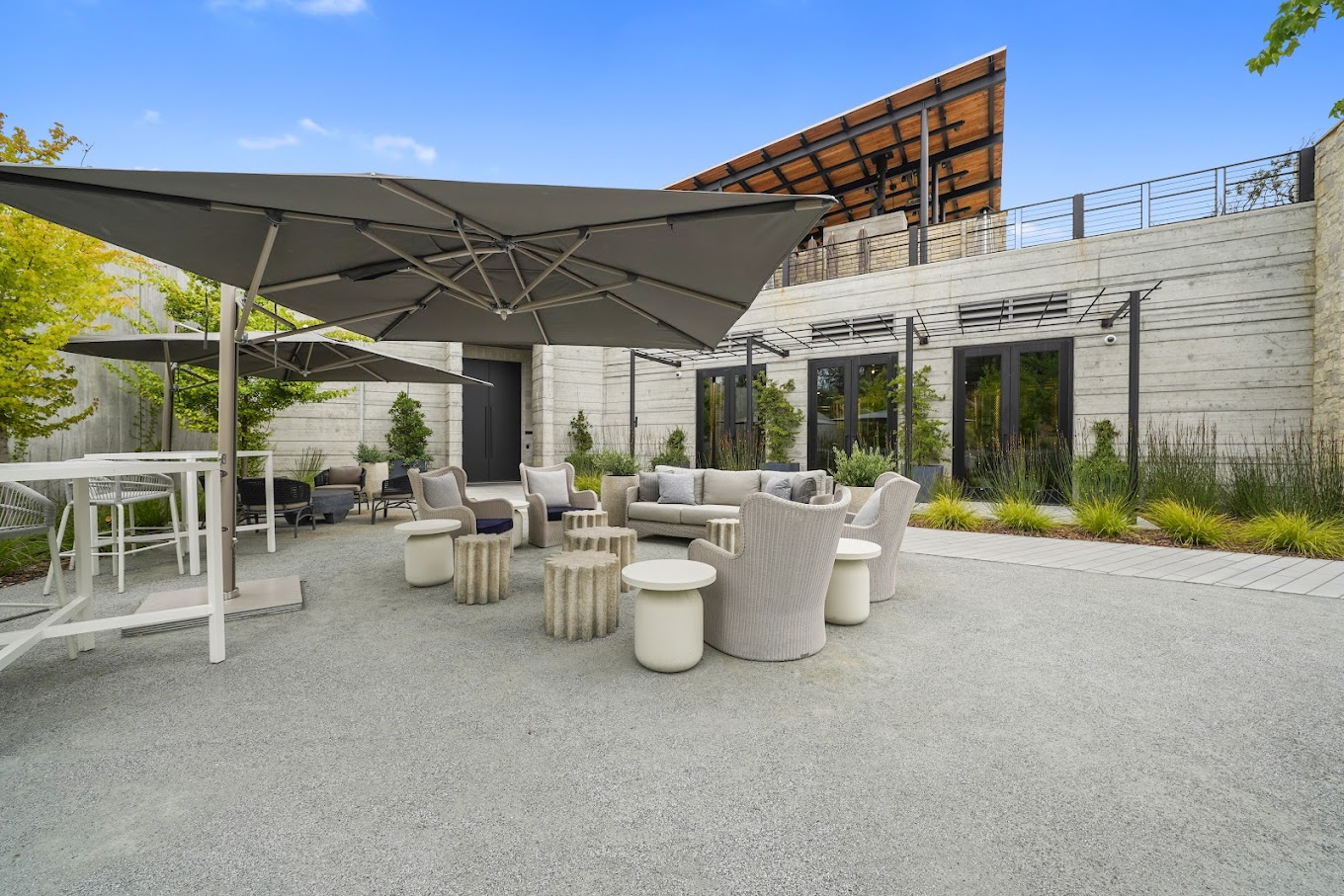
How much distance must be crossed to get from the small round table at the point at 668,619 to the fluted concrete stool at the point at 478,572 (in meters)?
1.48

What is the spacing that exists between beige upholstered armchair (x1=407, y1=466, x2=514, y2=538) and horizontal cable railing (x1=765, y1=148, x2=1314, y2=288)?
7.73m

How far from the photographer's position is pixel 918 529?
6.47 metres

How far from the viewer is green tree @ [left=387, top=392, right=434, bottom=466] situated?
1124cm

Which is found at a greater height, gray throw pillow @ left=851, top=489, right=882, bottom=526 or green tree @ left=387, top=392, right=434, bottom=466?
green tree @ left=387, top=392, right=434, bottom=466

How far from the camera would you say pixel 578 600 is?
304cm

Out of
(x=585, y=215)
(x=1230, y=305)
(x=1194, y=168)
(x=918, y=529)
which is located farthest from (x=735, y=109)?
(x=585, y=215)

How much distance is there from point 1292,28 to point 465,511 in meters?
6.03

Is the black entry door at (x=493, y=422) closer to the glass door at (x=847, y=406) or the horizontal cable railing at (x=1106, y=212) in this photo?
the glass door at (x=847, y=406)

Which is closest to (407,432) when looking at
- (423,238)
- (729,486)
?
(729,486)

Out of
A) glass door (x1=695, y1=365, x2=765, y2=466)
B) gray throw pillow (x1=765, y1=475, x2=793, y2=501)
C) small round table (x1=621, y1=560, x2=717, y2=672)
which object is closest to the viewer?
small round table (x1=621, y1=560, x2=717, y2=672)

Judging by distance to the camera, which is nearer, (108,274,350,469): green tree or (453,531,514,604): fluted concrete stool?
(453,531,514,604): fluted concrete stool

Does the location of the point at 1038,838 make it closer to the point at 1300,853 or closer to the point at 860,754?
the point at 860,754

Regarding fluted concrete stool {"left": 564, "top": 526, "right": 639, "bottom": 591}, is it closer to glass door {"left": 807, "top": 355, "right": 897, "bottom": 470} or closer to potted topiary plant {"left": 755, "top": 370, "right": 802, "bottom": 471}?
glass door {"left": 807, "top": 355, "right": 897, "bottom": 470}

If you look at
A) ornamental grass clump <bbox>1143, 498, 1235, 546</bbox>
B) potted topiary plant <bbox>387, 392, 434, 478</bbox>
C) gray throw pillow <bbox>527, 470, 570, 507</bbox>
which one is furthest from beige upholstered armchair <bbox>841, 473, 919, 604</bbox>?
potted topiary plant <bbox>387, 392, 434, 478</bbox>
